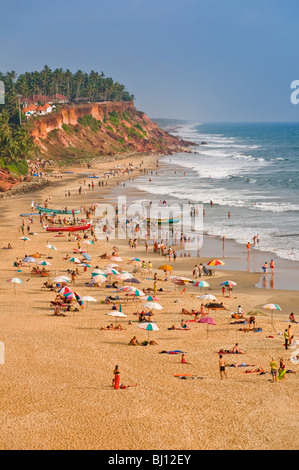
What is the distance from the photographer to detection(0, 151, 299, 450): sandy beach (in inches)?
720

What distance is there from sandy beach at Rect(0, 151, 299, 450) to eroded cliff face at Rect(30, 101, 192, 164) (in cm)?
8483

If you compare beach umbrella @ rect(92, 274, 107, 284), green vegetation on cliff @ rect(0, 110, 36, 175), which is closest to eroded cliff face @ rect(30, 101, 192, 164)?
green vegetation on cliff @ rect(0, 110, 36, 175)

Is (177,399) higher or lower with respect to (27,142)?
lower

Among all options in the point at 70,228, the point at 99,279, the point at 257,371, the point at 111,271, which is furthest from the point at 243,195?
the point at 257,371

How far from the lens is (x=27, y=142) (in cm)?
10031

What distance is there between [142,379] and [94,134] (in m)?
128

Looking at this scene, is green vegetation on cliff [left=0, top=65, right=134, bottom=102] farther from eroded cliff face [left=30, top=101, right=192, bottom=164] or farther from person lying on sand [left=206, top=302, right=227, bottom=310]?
person lying on sand [left=206, top=302, right=227, bottom=310]

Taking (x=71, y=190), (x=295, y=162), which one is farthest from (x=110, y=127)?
(x=71, y=190)

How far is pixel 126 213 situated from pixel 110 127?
331ft

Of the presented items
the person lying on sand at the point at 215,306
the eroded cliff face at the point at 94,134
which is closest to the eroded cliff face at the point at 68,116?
the eroded cliff face at the point at 94,134

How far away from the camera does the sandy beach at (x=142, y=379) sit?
18.3 meters

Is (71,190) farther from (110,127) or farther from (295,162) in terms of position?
(110,127)

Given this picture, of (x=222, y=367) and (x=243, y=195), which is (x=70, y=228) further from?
(x=222, y=367)

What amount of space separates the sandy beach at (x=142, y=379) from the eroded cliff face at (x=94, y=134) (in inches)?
3340
